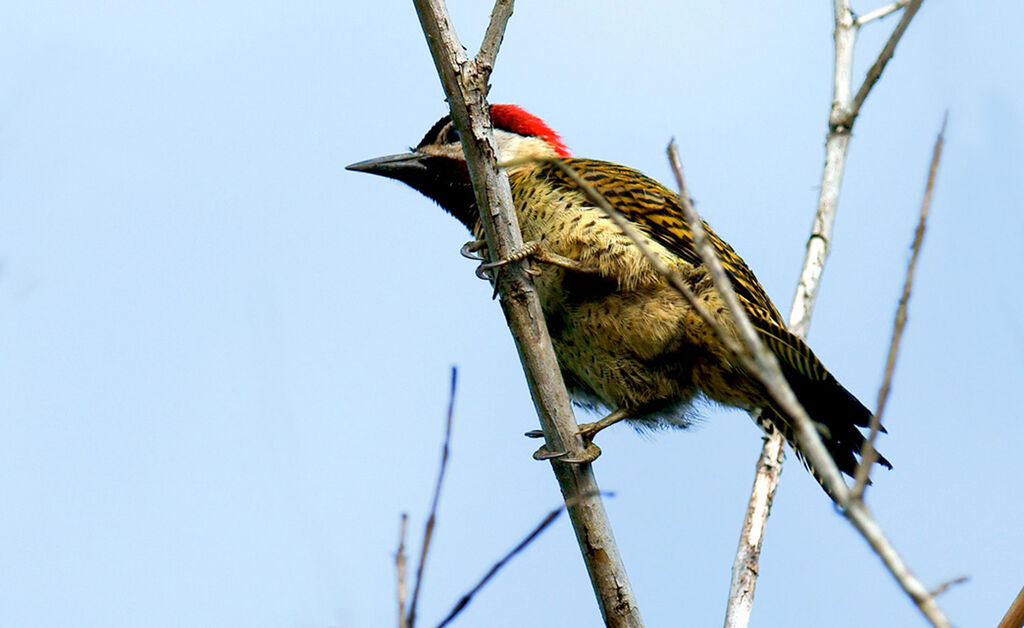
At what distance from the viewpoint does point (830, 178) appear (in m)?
5.09

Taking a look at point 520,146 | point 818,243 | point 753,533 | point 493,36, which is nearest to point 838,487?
point 493,36

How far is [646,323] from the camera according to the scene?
461cm

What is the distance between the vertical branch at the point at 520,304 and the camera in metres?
3.47

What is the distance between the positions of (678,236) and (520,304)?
1.33 m

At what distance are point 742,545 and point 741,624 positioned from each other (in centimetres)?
35

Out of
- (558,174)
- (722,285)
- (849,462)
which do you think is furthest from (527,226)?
(722,285)

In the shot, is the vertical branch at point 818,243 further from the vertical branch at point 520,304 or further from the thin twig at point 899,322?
the thin twig at point 899,322

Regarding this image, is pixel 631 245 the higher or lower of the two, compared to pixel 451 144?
lower

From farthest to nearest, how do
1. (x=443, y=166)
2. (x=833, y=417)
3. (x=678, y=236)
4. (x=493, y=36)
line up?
1. (x=443, y=166)
2. (x=678, y=236)
3. (x=833, y=417)
4. (x=493, y=36)

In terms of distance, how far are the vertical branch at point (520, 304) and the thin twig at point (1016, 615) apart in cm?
135

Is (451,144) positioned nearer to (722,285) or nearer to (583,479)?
(583,479)

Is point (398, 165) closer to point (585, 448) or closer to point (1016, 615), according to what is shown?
point (585, 448)

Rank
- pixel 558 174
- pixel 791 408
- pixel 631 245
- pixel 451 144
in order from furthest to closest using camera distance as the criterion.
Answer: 1. pixel 451 144
2. pixel 558 174
3. pixel 631 245
4. pixel 791 408

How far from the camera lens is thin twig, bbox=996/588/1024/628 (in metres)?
2.31
